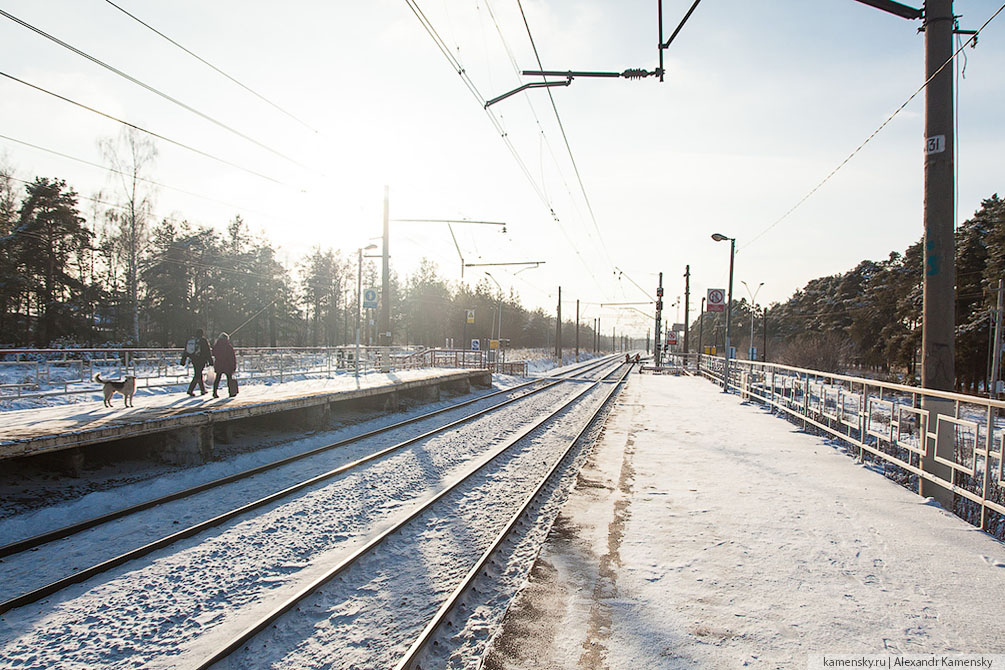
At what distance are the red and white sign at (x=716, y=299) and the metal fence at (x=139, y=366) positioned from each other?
47.0 feet

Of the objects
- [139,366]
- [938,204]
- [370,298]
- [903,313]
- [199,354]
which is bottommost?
[139,366]

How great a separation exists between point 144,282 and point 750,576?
50.1 meters

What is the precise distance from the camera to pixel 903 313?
44312 millimetres

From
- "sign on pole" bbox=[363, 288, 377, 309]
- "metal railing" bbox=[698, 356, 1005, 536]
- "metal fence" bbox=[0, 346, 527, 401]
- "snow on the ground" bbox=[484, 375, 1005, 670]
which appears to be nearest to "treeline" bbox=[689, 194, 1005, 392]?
"metal railing" bbox=[698, 356, 1005, 536]

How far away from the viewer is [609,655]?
3498 millimetres

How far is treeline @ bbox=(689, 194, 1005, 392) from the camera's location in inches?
1436

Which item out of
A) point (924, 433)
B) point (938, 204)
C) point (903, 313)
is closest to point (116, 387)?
point (924, 433)

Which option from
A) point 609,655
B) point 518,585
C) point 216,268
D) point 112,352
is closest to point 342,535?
point 518,585

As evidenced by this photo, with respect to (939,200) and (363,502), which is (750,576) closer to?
(363,502)

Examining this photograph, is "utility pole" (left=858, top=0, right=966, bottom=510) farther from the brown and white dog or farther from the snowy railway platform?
the brown and white dog

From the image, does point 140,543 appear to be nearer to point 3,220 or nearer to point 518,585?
point 518,585

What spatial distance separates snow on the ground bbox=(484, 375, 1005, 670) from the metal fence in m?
15.6

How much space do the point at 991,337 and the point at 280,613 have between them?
150ft

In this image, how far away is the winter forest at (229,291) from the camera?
34125 mm
